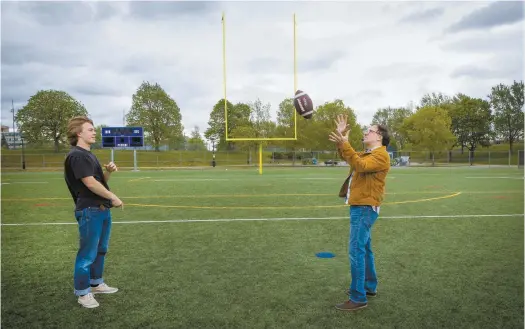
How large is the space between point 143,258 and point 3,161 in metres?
44.9

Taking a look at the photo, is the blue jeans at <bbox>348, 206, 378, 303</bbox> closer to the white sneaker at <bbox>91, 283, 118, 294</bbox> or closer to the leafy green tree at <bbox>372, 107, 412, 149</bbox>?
the white sneaker at <bbox>91, 283, 118, 294</bbox>

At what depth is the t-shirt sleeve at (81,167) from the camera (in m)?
3.66

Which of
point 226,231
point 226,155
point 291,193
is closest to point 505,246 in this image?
point 226,231

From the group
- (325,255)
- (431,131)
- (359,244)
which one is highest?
(431,131)

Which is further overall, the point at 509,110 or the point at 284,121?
the point at 509,110

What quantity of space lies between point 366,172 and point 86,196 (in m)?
2.76

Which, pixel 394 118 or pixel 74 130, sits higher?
pixel 394 118

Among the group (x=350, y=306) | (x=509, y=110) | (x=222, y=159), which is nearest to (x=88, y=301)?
(x=350, y=306)

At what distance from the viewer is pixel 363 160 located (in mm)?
3674

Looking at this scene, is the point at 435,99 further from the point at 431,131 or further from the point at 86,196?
the point at 86,196

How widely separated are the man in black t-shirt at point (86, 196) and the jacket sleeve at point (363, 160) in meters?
2.22

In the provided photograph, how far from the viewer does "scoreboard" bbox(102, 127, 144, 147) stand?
102 ft

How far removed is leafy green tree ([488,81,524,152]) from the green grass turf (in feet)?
202

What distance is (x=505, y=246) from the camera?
623 centimetres
